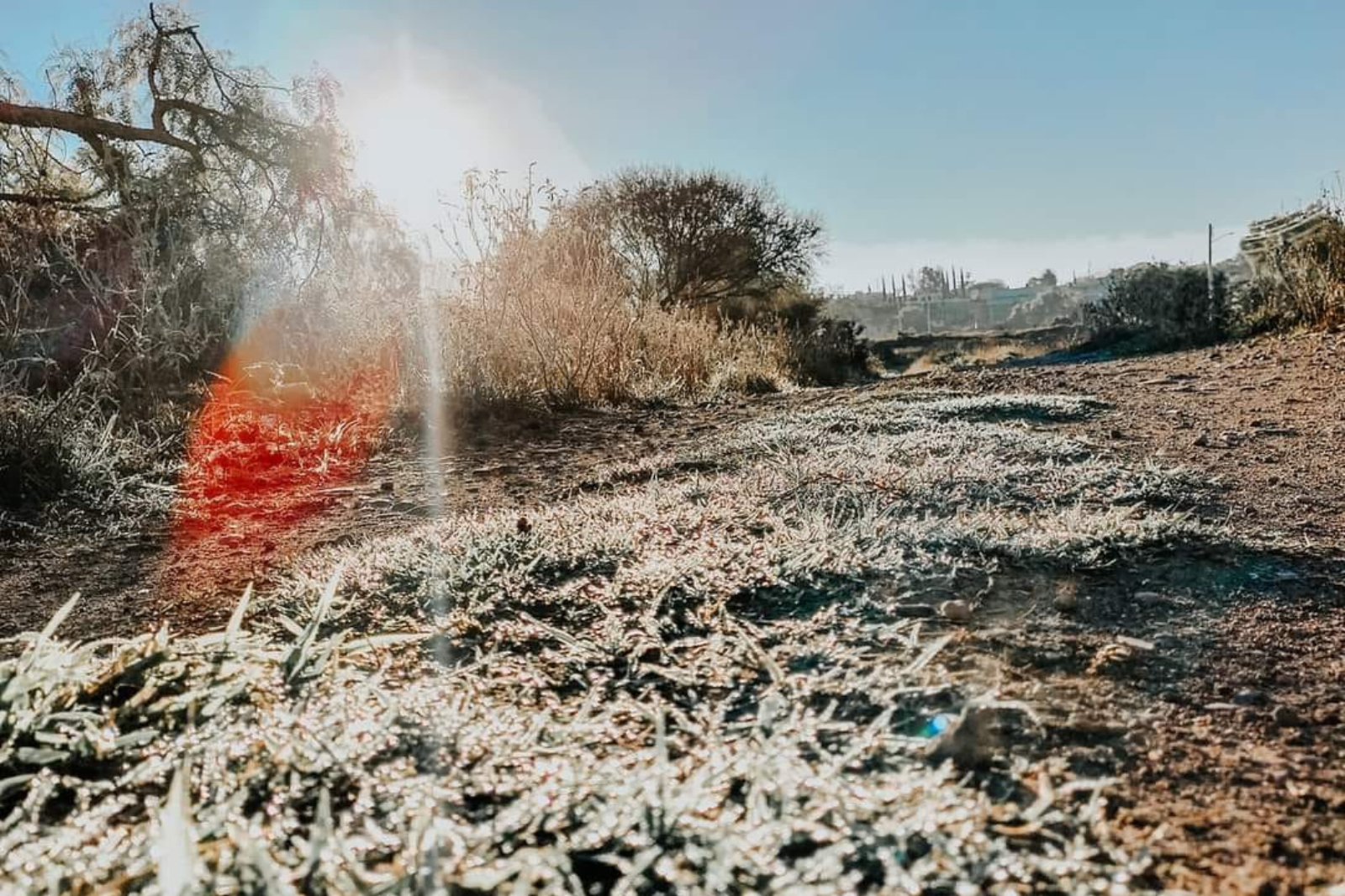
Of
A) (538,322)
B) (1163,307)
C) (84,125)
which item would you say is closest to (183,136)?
(84,125)

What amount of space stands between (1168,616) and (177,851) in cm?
131

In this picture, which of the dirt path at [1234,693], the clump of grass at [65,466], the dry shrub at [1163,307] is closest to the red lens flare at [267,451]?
the clump of grass at [65,466]

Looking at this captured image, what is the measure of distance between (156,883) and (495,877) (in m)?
0.25

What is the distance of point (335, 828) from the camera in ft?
2.50

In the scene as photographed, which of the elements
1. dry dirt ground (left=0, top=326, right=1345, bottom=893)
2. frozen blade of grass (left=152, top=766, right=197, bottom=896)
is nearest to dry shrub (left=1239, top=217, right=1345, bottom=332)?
dry dirt ground (left=0, top=326, right=1345, bottom=893)

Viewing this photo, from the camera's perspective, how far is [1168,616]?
52.4 inches

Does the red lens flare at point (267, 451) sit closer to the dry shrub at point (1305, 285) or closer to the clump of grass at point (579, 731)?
the clump of grass at point (579, 731)

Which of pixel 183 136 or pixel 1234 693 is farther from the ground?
pixel 183 136

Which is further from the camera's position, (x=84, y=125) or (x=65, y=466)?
(x=84, y=125)

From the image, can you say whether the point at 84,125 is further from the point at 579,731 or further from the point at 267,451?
the point at 579,731

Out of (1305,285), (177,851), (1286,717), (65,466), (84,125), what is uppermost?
(84,125)

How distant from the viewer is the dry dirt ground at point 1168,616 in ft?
2.59

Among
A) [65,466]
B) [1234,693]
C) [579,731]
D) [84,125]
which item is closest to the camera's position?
[579,731]

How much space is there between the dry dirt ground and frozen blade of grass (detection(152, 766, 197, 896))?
0.73 metres
